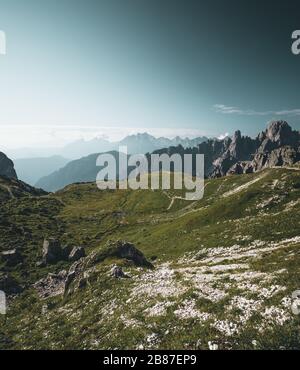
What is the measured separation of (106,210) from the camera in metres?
133

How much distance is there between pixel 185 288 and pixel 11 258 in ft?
162

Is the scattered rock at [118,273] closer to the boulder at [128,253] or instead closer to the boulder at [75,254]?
the boulder at [128,253]

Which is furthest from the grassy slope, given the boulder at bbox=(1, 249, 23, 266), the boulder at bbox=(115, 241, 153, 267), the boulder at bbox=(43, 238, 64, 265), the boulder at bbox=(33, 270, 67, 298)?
the boulder at bbox=(115, 241, 153, 267)

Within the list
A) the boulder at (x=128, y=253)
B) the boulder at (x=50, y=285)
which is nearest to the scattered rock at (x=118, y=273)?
the boulder at (x=128, y=253)

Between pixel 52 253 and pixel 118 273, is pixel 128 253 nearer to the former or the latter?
pixel 118 273

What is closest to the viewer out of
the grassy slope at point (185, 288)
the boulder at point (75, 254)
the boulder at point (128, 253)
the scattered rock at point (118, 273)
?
the grassy slope at point (185, 288)

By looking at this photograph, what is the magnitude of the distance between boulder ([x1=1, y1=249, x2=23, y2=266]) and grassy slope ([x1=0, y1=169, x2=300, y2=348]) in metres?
2.16

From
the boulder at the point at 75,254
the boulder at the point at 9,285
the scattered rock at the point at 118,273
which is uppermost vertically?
Result: the scattered rock at the point at 118,273

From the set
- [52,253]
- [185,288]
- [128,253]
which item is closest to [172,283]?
[185,288]

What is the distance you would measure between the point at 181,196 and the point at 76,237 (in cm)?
4614

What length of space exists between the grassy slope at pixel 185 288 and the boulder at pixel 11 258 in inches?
85.1

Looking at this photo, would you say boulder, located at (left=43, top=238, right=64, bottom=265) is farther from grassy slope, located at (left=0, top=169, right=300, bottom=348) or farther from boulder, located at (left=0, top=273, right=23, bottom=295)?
boulder, located at (left=0, top=273, right=23, bottom=295)

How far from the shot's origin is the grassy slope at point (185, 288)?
22219 mm

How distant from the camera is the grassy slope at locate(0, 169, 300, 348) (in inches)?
875
